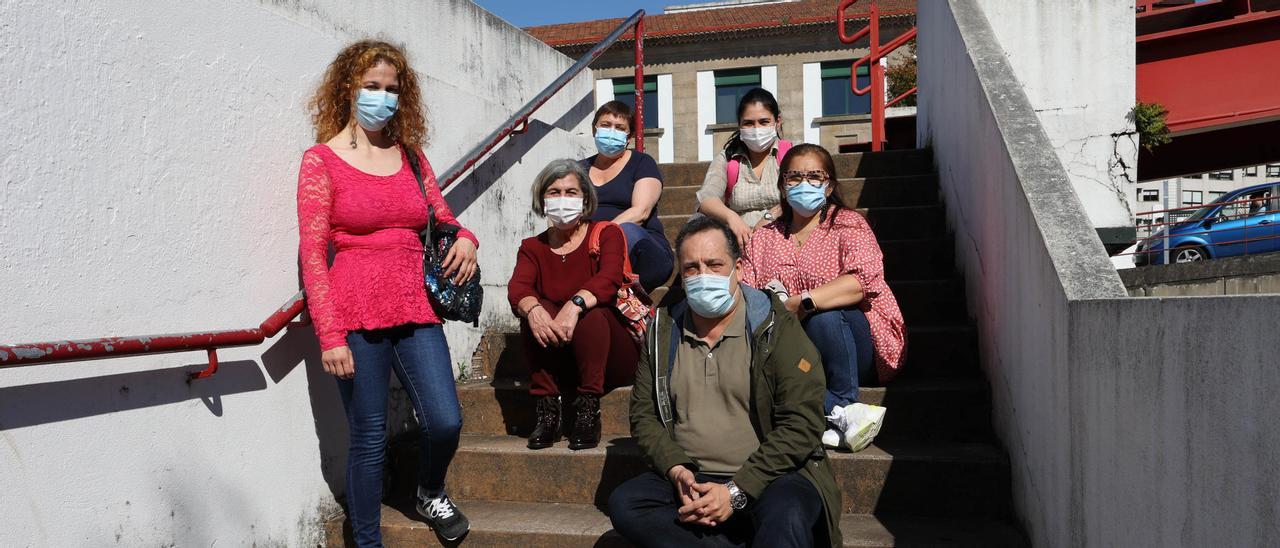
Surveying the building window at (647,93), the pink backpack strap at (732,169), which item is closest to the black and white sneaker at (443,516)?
the pink backpack strap at (732,169)

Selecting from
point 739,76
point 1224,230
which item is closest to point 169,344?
point 1224,230

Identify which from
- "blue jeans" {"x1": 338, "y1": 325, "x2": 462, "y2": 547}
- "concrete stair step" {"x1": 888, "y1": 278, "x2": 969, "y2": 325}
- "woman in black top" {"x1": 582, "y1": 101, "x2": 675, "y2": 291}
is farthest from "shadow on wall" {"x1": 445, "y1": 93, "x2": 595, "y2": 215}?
"concrete stair step" {"x1": 888, "y1": 278, "x2": 969, "y2": 325}

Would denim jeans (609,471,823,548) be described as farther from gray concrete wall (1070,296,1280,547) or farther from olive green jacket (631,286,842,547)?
gray concrete wall (1070,296,1280,547)

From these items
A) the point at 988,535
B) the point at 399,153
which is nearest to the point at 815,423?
the point at 988,535

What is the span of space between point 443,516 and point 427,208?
1.09 metres

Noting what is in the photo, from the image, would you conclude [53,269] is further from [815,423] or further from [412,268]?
[815,423]

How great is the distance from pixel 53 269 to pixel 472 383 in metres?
2.23

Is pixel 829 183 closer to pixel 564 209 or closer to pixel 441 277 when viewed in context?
pixel 564 209

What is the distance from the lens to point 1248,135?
9711 mm

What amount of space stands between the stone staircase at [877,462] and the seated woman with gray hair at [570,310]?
5.1 inches

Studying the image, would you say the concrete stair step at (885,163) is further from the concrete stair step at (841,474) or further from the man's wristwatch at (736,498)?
the man's wristwatch at (736,498)

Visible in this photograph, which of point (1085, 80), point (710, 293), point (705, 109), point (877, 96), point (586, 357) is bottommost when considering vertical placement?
point (586, 357)

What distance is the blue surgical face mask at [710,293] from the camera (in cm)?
293

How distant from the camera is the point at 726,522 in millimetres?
2826
